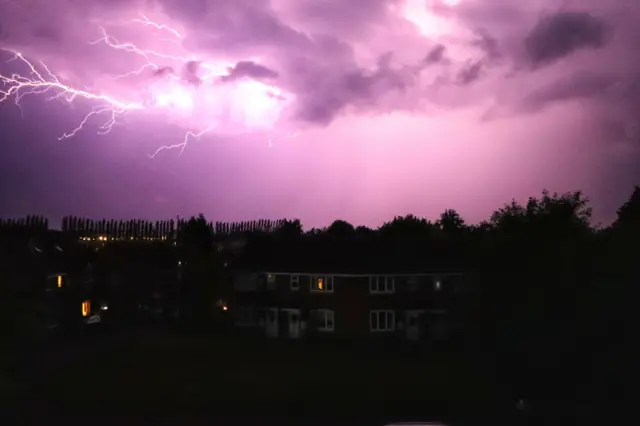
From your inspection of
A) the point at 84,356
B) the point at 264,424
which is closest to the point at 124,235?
the point at 84,356

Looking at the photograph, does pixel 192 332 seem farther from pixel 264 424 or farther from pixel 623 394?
pixel 623 394

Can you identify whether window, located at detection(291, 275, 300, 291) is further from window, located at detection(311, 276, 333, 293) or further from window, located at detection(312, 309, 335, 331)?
window, located at detection(312, 309, 335, 331)

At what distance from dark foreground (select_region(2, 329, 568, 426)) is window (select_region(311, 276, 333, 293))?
3.90 m

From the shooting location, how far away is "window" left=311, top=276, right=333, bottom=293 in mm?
39156

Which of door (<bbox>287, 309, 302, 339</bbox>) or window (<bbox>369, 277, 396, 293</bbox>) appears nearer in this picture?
window (<bbox>369, 277, 396, 293</bbox>)

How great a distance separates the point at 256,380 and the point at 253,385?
118 centimetres

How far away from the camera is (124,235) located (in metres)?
93.5

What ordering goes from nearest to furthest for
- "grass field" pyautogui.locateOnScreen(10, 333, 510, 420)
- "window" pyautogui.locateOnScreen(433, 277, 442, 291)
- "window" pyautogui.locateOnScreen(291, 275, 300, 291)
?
1. "grass field" pyautogui.locateOnScreen(10, 333, 510, 420)
2. "window" pyautogui.locateOnScreen(433, 277, 442, 291)
3. "window" pyautogui.locateOnScreen(291, 275, 300, 291)

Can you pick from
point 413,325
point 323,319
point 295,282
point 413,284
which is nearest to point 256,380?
point 323,319

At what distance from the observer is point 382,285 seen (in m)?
38.5

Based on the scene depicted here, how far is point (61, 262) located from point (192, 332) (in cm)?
1144

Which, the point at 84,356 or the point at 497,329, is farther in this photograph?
the point at 84,356

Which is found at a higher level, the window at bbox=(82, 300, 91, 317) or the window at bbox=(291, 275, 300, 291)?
the window at bbox=(291, 275, 300, 291)

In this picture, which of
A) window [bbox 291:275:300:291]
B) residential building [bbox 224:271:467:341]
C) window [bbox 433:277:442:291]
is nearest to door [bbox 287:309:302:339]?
residential building [bbox 224:271:467:341]
